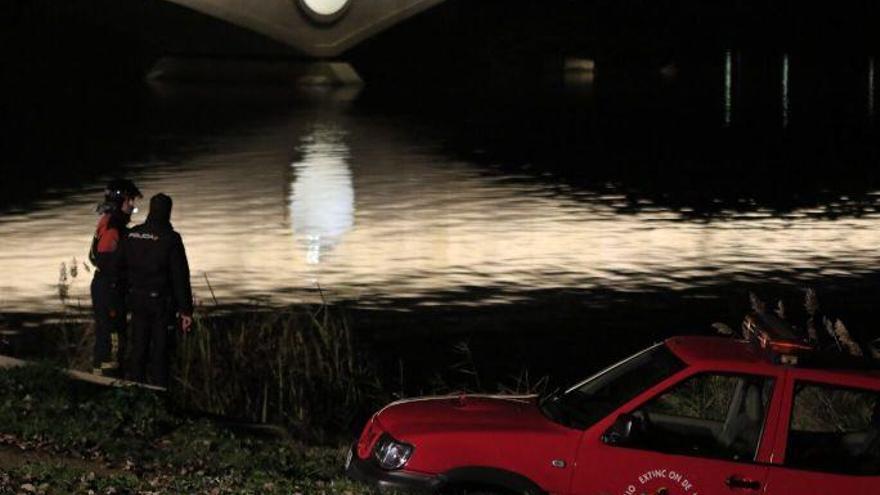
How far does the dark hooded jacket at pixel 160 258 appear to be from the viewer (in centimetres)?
1330

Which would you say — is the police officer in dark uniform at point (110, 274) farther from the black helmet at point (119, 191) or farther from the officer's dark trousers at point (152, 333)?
the officer's dark trousers at point (152, 333)

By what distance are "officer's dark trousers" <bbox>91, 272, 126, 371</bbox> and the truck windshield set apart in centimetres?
483

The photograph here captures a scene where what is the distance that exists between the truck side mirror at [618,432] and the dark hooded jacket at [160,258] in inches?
193

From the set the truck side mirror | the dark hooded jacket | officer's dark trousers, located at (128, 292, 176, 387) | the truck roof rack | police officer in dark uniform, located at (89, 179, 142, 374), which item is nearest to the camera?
the truck side mirror

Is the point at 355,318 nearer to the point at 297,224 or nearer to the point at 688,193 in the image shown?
the point at 297,224

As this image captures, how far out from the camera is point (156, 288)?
43.9 feet

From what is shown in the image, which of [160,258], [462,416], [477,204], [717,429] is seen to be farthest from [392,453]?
[477,204]

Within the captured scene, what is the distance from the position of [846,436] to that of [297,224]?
1709cm

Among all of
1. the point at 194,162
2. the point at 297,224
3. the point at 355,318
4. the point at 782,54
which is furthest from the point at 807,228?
the point at 782,54

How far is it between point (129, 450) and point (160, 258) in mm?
2880

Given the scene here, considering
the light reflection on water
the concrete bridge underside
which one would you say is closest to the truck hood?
the light reflection on water

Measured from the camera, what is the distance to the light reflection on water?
69.2 feet

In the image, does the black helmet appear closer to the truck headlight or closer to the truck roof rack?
the truck headlight

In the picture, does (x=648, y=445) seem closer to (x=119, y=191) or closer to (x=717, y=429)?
(x=717, y=429)
